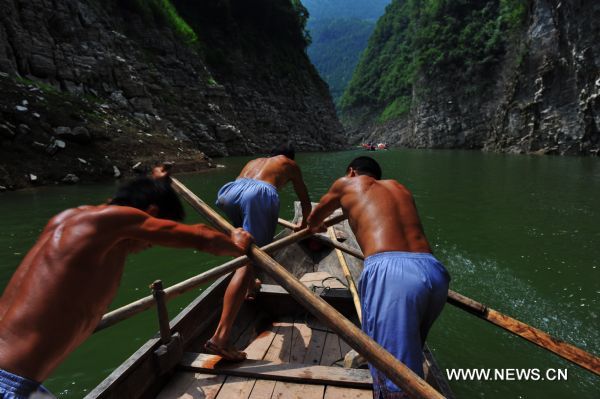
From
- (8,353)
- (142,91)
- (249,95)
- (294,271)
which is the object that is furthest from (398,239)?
(249,95)

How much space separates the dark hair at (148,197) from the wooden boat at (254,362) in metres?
1.07

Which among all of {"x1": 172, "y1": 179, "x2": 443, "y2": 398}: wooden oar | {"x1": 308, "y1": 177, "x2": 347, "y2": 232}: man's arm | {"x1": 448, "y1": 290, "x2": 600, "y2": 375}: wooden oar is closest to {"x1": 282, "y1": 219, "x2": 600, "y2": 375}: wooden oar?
{"x1": 448, "y1": 290, "x2": 600, "y2": 375}: wooden oar

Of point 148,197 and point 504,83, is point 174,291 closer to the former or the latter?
point 148,197

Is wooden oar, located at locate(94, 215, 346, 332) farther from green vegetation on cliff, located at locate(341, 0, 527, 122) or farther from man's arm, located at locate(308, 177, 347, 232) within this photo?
green vegetation on cliff, located at locate(341, 0, 527, 122)

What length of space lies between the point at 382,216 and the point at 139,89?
22.8 meters

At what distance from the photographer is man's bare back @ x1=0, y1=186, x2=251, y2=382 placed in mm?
1553

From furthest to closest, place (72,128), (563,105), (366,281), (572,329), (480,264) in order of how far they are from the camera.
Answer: (563,105) < (72,128) < (480,264) < (572,329) < (366,281)

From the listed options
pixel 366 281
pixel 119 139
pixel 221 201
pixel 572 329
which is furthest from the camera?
pixel 119 139

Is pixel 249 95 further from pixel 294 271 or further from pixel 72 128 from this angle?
pixel 294 271

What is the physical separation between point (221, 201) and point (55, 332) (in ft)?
7.92

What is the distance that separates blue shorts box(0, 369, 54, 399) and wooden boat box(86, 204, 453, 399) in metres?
0.61

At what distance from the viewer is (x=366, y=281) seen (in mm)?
2387

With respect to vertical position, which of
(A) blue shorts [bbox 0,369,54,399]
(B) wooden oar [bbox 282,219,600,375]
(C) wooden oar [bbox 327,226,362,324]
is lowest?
(C) wooden oar [bbox 327,226,362,324]

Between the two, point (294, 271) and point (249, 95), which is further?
point (249, 95)
